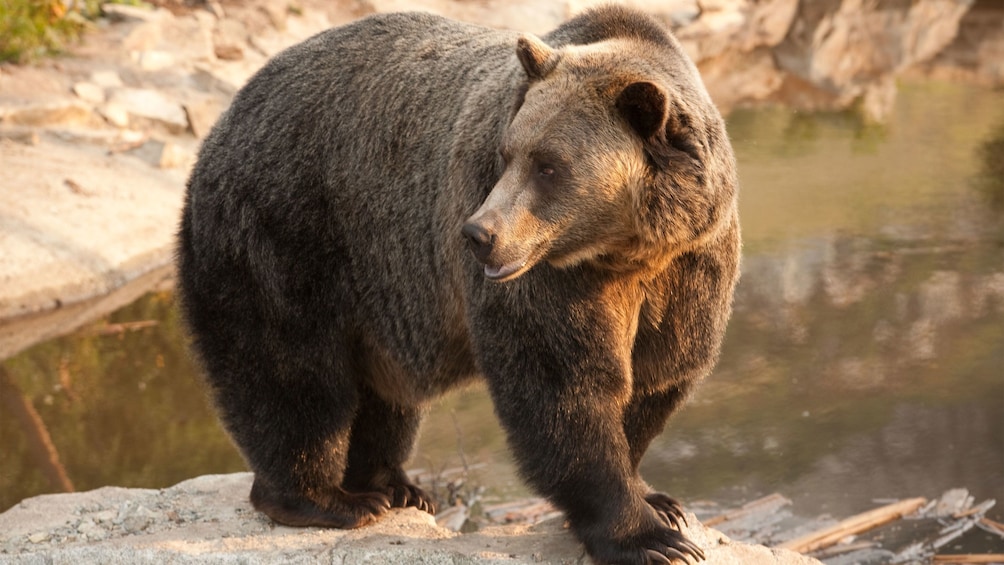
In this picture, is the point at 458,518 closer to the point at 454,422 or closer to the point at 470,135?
the point at 454,422

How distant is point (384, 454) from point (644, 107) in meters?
2.74

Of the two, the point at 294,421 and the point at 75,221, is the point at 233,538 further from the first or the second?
the point at 75,221

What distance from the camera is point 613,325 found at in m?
4.59

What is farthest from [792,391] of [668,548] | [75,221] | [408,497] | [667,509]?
[75,221]

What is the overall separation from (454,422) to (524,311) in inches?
177

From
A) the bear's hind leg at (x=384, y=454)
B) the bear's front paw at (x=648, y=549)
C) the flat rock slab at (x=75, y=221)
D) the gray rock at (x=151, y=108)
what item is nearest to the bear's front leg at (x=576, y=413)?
the bear's front paw at (x=648, y=549)


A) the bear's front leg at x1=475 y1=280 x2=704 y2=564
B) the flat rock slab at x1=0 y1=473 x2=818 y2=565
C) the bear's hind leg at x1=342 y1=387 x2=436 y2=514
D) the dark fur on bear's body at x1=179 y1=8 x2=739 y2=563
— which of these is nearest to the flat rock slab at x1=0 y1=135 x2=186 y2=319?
the flat rock slab at x1=0 y1=473 x2=818 y2=565

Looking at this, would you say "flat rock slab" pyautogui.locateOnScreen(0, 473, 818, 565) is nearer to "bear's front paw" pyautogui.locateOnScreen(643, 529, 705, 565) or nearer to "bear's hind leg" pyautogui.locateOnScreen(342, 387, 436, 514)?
"bear's hind leg" pyautogui.locateOnScreen(342, 387, 436, 514)

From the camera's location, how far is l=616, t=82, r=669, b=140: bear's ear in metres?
4.09

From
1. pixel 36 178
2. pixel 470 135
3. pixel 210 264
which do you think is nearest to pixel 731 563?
pixel 470 135

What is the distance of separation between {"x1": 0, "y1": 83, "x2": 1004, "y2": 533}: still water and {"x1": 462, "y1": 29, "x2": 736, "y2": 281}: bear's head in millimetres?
4077

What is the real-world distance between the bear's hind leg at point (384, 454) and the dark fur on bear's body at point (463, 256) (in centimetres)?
1

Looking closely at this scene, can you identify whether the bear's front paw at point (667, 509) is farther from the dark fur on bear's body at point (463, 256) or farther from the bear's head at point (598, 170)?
the bear's head at point (598, 170)

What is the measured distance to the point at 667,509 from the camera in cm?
548
